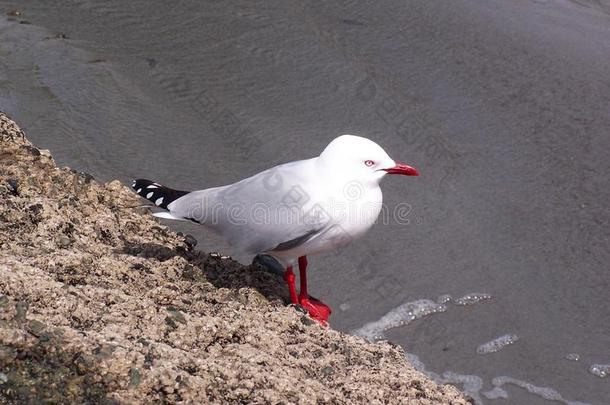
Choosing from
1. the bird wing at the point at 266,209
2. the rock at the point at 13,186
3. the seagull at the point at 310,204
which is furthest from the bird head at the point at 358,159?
the rock at the point at 13,186

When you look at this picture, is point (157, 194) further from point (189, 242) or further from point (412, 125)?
point (412, 125)

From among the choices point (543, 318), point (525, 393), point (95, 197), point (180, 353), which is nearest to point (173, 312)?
point (180, 353)

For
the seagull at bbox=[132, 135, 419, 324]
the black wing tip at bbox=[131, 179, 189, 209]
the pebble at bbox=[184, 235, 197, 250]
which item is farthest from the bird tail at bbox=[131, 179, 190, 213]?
the pebble at bbox=[184, 235, 197, 250]

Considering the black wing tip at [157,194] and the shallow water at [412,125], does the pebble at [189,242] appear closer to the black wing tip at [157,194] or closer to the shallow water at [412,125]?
the black wing tip at [157,194]

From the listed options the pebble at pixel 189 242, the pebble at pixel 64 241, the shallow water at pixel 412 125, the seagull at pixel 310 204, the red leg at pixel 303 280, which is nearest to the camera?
the pebble at pixel 64 241

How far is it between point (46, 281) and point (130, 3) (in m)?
4.49

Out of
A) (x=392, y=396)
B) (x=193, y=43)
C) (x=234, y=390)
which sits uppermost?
(x=193, y=43)

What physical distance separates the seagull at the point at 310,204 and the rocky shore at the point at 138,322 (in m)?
0.22

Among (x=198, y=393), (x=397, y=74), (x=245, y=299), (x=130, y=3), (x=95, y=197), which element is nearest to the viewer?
(x=198, y=393)

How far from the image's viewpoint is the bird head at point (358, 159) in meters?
3.78

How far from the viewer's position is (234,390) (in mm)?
2723

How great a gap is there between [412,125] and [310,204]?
2471mm

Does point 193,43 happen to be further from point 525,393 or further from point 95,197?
point 525,393

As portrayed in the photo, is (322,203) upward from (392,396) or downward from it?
upward
